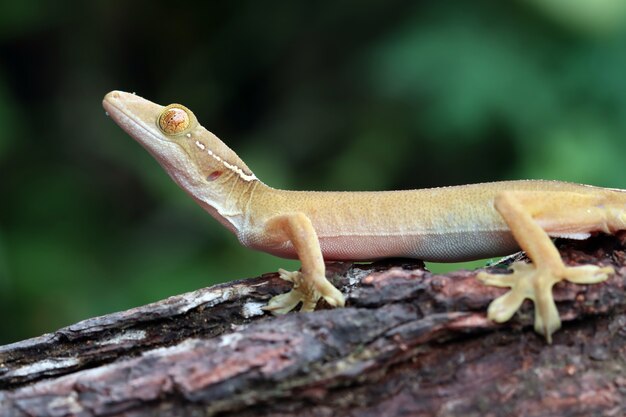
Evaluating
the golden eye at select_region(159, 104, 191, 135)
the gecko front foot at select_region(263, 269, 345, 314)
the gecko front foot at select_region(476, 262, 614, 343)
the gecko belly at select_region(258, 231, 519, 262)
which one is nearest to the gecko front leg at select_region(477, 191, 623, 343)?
the gecko front foot at select_region(476, 262, 614, 343)

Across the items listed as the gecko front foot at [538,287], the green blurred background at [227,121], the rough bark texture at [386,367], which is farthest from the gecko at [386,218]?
the green blurred background at [227,121]

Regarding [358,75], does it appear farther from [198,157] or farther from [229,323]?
[229,323]

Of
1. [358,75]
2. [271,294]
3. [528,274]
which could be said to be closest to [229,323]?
[271,294]

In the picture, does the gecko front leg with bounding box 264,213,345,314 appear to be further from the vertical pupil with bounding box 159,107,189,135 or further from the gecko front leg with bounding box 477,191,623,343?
Result: the vertical pupil with bounding box 159,107,189,135

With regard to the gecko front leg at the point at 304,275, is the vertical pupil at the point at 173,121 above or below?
above

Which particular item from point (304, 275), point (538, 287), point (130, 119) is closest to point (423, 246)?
point (304, 275)

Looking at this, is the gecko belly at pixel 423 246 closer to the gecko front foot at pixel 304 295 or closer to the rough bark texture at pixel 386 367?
the gecko front foot at pixel 304 295

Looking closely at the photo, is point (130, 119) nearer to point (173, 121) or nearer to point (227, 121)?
point (173, 121)
